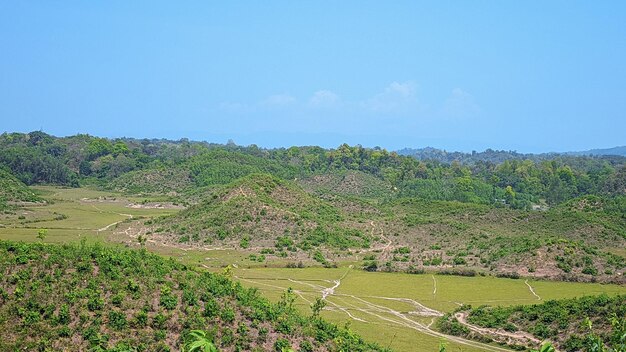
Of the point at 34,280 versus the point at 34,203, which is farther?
the point at 34,203

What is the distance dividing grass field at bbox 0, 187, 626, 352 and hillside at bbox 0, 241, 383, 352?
4.23 m

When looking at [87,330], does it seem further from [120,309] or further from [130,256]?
[130,256]

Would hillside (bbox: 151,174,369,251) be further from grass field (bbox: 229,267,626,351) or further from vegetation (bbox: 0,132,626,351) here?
grass field (bbox: 229,267,626,351)

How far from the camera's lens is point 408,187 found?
4437 inches

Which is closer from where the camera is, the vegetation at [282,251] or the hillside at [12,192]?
the vegetation at [282,251]

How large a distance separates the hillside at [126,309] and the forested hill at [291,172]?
2847 inches

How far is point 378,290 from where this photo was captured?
1566 inches

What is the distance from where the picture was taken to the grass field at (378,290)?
1209 inches

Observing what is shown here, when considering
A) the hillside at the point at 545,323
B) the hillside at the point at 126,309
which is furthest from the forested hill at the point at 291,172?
the hillside at the point at 126,309

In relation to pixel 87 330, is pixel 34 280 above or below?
above

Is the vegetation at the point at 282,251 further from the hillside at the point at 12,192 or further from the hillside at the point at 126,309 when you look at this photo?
the hillside at the point at 12,192

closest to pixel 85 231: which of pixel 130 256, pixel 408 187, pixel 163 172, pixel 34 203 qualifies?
pixel 34 203

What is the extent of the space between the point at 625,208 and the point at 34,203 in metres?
71.0

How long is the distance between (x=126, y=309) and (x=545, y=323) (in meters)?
18.8
